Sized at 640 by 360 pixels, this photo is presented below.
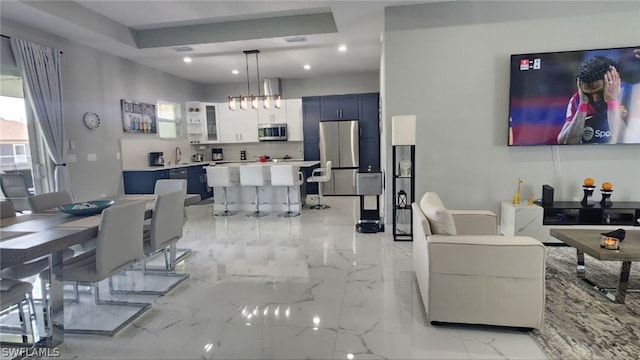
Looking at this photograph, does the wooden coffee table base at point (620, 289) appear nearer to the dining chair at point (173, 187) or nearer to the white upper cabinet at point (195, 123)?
the dining chair at point (173, 187)

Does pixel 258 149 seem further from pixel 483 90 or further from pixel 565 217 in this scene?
pixel 565 217

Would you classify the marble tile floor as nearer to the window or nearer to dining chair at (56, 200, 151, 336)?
dining chair at (56, 200, 151, 336)

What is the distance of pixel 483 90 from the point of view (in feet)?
13.9

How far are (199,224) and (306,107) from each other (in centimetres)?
389

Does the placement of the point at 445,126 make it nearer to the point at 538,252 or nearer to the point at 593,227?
the point at 593,227

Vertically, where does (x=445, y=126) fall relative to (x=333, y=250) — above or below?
above

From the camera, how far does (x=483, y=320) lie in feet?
7.32

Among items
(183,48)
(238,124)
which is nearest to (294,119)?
(238,124)

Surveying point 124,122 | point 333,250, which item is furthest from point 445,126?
point 124,122

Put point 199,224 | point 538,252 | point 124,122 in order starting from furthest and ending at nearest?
point 124,122, point 199,224, point 538,252

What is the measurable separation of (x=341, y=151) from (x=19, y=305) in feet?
20.7

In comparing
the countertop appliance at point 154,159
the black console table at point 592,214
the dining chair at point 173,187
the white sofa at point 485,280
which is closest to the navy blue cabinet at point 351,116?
the countertop appliance at point 154,159

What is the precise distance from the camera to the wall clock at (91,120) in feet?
16.9

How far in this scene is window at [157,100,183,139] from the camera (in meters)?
7.27
